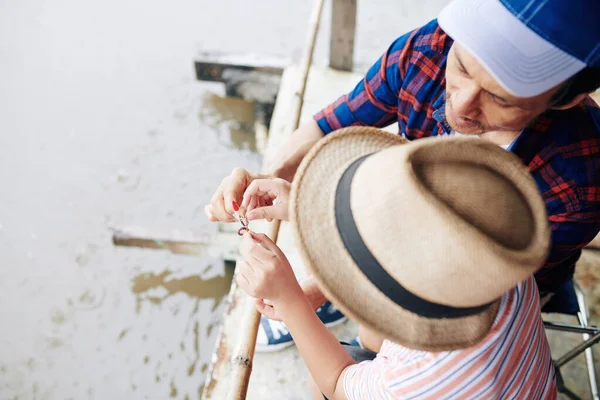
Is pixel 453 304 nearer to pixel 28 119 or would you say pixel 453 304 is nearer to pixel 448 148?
pixel 448 148

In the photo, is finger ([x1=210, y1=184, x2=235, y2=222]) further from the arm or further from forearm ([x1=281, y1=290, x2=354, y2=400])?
forearm ([x1=281, y1=290, x2=354, y2=400])

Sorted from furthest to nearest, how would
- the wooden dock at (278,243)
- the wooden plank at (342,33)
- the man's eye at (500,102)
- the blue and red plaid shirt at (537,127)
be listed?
the wooden plank at (342,33)
the wooden dock at (278,243)
the blue and red plaid shirt at (537,127)
the man's eye at (500,102)

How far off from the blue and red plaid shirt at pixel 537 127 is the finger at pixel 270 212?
571mm

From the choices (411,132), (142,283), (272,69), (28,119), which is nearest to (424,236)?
(411,132)

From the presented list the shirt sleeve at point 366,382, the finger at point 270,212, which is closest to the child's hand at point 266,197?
the finger at point 270,212

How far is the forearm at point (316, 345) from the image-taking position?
4.41 feet

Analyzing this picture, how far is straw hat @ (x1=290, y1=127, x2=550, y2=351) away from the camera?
2.82 ft

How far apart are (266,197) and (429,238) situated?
3.29 feet

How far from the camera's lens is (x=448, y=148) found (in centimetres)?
95

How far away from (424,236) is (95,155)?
4369 millimetres

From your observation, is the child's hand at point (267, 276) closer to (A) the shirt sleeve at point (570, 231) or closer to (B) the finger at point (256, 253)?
(B) the finger at point (256, 253)

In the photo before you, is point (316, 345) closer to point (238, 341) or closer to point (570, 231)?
point (238, 341)

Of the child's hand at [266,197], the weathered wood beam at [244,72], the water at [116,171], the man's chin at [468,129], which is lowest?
the water at [116,171]

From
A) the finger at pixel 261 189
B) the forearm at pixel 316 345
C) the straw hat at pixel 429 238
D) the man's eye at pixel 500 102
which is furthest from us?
the finger at pixel 261 189
